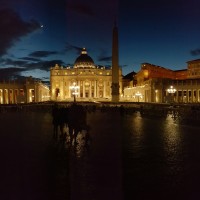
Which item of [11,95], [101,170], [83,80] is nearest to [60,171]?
[101,170]

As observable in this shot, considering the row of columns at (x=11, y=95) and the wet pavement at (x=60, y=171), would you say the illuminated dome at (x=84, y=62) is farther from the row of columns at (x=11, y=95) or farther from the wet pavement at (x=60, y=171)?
the wet pavement at (x=60, y=171)

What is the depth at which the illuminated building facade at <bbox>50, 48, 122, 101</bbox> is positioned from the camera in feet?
387

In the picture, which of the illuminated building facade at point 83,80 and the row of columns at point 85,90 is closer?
the row of columns at point 85,90

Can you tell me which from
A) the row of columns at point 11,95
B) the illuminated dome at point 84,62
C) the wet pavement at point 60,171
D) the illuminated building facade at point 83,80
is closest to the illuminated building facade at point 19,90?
the row of columns at point 11,95

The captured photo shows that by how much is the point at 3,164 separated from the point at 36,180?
6.31ft

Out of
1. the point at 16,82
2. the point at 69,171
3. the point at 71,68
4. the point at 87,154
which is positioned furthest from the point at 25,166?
the point at 71,68

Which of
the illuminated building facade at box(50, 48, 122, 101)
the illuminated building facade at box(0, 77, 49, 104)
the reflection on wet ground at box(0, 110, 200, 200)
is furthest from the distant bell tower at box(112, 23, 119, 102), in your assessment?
the illuminated building facade at box(50, 48, 122, 101)

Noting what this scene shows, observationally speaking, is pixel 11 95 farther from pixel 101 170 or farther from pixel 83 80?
pixel 101 170

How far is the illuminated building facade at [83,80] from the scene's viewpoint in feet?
387

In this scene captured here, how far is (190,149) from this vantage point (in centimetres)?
1075

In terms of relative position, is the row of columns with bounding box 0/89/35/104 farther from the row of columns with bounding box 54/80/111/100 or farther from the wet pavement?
the wet pavement

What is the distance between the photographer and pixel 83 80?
391 ft

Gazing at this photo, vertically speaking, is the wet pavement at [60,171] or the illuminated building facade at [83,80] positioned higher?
the illuminated building facade at [83,80]

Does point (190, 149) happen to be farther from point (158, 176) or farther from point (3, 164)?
point (3, 164)
